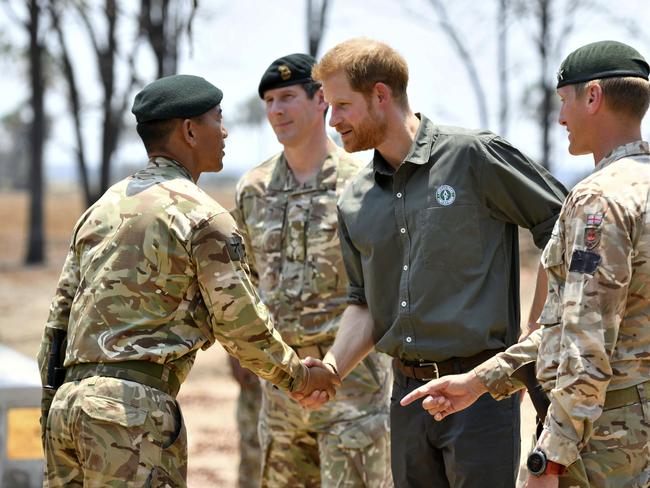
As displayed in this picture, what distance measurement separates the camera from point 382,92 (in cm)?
455

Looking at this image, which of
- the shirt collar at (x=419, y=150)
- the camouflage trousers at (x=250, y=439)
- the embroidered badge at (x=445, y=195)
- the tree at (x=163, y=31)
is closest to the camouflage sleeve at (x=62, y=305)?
the shirt collar at (x=419, y=150)

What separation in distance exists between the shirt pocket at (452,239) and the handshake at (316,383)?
792 millimetres

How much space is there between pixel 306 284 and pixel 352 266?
959 mm

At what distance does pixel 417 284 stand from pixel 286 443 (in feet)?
5.74

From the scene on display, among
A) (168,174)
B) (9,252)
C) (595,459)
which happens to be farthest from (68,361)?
(9,252)

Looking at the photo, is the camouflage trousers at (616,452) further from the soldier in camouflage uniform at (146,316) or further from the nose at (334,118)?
the nose at (334,118)

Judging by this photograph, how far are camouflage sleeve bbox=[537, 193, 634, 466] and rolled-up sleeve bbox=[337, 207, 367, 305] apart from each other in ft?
5.25

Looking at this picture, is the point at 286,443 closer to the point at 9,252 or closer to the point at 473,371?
the point at 473,371

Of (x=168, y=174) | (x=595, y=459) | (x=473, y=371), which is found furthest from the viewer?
(x=168, y=174)

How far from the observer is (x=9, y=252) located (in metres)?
33.4

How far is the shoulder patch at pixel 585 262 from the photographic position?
3.29 meters

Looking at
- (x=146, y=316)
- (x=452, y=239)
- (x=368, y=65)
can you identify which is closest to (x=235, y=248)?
(x=146, y=316)

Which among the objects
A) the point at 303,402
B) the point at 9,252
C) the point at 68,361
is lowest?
the point at 9,252

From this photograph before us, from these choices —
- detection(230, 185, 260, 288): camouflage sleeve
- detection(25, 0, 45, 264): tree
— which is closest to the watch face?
detection(230, 185, 260, 288): camouflage sleeve
